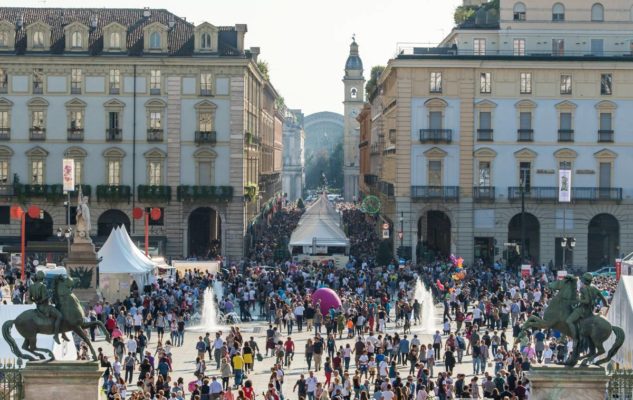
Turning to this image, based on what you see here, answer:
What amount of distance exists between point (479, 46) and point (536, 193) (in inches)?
361

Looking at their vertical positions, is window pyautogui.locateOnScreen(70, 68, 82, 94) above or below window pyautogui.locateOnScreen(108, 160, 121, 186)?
above

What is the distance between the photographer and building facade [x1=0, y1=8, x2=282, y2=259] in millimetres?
76312

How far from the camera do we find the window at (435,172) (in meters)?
75.1

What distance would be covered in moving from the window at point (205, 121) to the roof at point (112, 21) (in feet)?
11.5

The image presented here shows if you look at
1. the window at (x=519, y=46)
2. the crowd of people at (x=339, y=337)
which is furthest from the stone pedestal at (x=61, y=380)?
the window at (x=519, y=46)

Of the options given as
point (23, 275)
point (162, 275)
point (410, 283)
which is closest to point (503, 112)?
point (410, 283)

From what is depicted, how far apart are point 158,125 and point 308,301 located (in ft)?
93.9

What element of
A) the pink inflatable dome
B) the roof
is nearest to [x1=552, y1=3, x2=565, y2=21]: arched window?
the roof

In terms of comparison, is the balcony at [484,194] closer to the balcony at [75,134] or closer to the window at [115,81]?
the window at [115,81]

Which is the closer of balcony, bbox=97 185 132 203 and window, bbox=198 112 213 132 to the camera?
balcony, bbox=97 185 132 203

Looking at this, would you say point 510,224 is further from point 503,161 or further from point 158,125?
point 158,125

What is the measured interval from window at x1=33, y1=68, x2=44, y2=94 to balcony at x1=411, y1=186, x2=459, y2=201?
21653mm

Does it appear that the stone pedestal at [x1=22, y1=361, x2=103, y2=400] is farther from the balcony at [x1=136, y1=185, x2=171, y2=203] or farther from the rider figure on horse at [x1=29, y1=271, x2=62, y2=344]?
the balcony at [x1=136, y1=185, x2=171, y2=203]

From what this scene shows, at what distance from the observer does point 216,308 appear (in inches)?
2066
